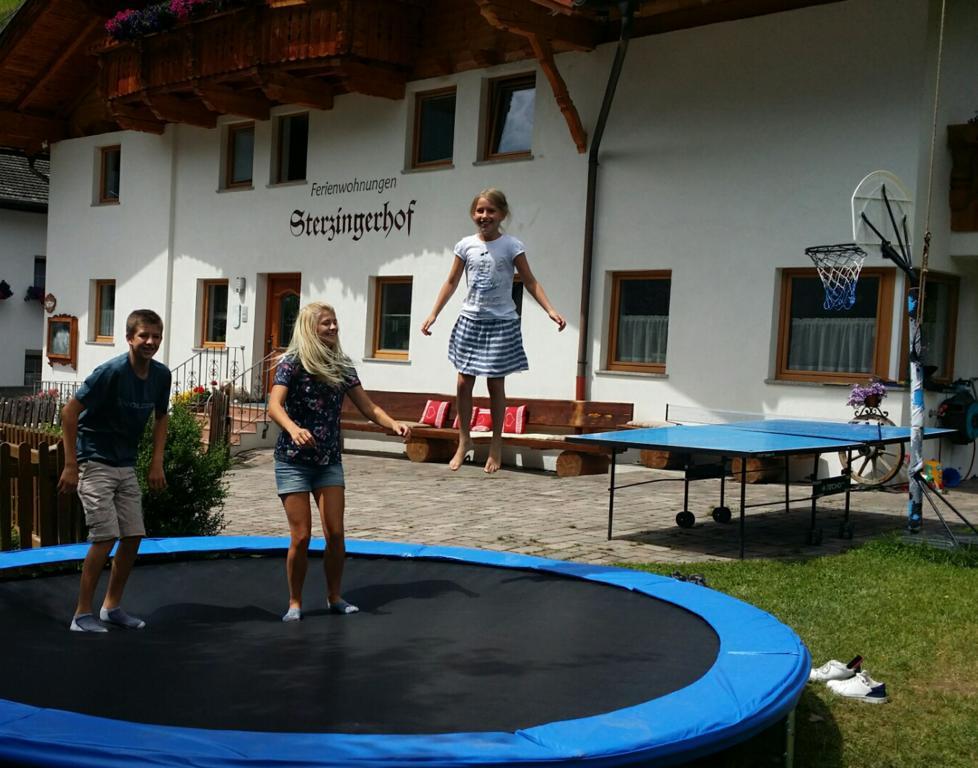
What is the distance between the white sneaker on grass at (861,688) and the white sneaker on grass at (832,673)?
0.07 ft

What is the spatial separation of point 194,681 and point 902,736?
2.44 m

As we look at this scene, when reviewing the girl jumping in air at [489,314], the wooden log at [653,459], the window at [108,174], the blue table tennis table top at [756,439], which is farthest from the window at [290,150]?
the girl jumping in air at [489,314]

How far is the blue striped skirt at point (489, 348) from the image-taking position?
5.77m

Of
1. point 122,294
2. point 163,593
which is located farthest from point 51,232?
point 163,593

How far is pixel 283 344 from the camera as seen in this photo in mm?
16047

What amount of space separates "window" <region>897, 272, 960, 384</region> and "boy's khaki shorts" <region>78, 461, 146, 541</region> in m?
8.49

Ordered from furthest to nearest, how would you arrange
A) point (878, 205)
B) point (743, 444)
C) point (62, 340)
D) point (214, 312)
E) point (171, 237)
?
1. point (62, 340)
2. point (171, 237)
3. point (214, 312)
4. point (878, 205)
5. point (743, 444)

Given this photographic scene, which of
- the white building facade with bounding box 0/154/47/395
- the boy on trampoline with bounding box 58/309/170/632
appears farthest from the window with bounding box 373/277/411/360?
the white building facade with bounding box 0/154/47/395

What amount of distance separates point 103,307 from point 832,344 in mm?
12515

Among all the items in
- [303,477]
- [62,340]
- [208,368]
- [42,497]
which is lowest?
[42,497]

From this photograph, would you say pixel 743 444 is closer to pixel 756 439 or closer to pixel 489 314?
pixel 756 439

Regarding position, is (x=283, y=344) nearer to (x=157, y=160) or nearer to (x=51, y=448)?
(x=157, y=160)

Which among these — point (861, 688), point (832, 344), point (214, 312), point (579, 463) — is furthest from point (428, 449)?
point (861, 688)

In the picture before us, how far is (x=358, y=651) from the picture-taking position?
4.14 m
